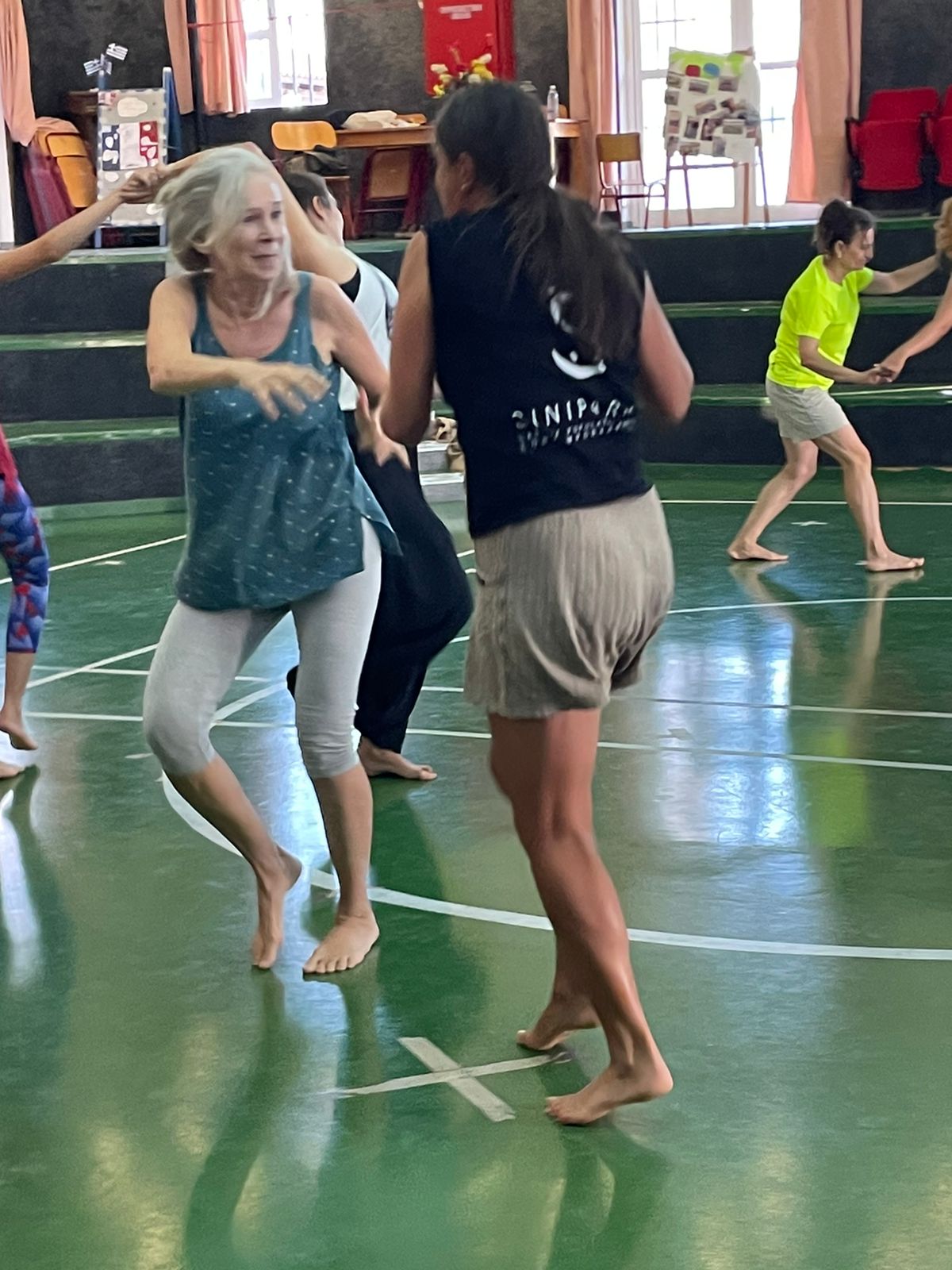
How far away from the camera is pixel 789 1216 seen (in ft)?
8.66

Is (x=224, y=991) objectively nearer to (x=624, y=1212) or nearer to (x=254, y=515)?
(x=254, y=515)

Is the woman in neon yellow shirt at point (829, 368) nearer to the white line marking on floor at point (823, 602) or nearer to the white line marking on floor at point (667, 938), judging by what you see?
the white line marking on floor at point (823, 602)

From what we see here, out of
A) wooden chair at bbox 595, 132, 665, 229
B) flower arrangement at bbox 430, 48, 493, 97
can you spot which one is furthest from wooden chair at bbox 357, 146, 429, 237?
wooden chair at bbox 595, 132, 665, 229

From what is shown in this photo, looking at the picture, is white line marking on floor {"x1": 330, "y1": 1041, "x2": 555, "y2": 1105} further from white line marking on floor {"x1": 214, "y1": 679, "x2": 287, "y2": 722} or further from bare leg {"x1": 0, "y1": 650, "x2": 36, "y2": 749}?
white line marking on floor {"x1": 214, "y1": 679, "x2": 287, "y2": 722}

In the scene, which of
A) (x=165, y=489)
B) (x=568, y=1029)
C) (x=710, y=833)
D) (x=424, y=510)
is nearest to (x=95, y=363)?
(x=165, y=489)

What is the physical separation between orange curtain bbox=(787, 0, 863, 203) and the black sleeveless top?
12.6 metres

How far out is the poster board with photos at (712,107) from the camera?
1406 centimetres

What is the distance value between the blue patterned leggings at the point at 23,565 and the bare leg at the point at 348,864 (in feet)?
A: 6.43

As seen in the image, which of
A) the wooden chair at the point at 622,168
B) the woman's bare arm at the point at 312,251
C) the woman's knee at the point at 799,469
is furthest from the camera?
the wooden chair at the point at 622,168

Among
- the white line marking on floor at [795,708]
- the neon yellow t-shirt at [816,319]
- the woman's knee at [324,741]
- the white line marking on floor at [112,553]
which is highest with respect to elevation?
the neon yellow t-shirt at [816,319]

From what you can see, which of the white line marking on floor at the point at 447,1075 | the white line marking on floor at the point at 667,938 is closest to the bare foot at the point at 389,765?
the white line marking on floor at the point at 667,938

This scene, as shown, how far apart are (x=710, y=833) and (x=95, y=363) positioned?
785cm

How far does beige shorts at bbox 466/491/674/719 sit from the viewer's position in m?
2.65

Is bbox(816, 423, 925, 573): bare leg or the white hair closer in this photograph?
the white hair
